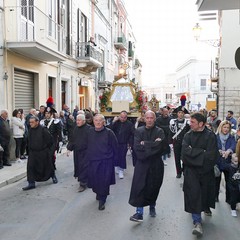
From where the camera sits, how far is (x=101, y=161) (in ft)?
22.0

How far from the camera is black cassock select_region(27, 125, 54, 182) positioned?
27.0ft

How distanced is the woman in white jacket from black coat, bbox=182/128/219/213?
7063 mm

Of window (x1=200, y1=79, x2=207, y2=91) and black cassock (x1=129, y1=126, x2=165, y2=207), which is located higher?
window (x1=200, y1=79, x2=207, y2=91)

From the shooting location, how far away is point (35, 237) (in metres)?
5.21

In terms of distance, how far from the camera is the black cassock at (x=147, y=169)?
575cm

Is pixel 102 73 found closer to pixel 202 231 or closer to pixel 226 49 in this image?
pixel 226 49

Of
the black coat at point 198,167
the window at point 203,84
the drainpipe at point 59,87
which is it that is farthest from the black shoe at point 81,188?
the window at point 203,84

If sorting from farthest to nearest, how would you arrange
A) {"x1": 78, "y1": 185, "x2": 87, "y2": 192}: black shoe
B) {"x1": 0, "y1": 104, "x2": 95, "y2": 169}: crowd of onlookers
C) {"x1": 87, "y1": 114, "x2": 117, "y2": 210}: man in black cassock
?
1. {"x1": 0, "y1": 104, "x2": 95, "y2": 169}: crowd of onlookers
2. {"x1": 78, "y1": 185, "x2": 87, "y2": 192}: black shoe
3. {"x1": 87, "y1": 114, "x2": 117, "y2": 210}: man in black cassock

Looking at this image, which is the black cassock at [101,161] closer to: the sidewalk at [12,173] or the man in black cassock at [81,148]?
the man in black cassock at [81,148]

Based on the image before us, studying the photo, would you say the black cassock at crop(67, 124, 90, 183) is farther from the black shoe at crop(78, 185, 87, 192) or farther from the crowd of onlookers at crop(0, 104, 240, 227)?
the crowd of onlookers at crop(0, 104, 240, 227)

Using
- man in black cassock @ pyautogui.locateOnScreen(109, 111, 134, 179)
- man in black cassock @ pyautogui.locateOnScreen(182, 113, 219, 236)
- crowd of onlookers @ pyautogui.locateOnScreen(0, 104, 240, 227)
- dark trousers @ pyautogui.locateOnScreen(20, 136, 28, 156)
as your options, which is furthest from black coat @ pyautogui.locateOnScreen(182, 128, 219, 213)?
dark trousers @ pyautogui.locateOnScreen(20, 136, 28, 156)

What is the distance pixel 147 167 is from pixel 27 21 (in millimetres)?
9754

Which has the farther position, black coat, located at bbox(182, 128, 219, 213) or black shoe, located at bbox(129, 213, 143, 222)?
black shoe, located at bbox(129, 213, 143, 222)

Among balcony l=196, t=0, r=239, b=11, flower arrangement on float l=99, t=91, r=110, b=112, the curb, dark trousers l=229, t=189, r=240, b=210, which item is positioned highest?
balcony l=196, t=0, r=239, b=11
